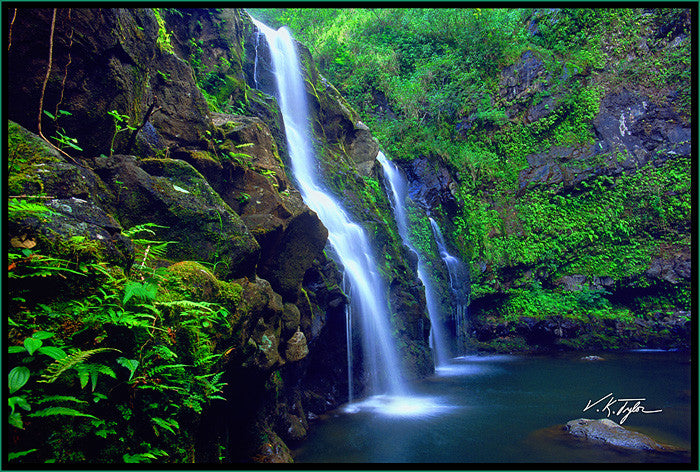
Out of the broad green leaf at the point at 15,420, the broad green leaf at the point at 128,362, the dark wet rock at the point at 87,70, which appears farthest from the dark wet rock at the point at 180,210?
the broad green leaf at the point at 15,420

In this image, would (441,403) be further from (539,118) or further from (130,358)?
(539,118)

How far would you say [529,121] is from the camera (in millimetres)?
16516

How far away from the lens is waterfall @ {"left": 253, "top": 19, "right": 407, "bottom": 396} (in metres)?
7.98

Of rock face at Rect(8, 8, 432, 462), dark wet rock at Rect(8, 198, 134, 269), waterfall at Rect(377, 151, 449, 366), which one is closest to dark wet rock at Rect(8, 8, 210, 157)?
rock face at Rect(8, 8, 432, 462)

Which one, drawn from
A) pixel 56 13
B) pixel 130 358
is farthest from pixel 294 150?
pixel 130 358

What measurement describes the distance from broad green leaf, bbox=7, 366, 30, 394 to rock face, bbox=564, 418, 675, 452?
20.3ft

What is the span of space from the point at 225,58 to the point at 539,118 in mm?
14083

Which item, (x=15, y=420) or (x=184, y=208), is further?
(x=184, y=208)

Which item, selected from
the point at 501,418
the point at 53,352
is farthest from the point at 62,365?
the point at 501,418

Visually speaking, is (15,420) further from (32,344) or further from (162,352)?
(162,352)

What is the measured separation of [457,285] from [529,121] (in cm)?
864

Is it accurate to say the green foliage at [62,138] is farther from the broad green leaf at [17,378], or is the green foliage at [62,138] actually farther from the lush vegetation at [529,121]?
the lush vegetation at [529,121]

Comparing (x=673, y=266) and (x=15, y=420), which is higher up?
(x=673, y=266)

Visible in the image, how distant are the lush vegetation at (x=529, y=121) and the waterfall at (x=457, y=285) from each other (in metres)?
0.64
